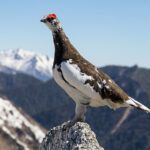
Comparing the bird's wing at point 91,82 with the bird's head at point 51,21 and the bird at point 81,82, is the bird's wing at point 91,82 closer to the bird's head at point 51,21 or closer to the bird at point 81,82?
the bird at point 81,82

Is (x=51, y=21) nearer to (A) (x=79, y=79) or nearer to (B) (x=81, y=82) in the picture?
(A) (x=79, y=79)

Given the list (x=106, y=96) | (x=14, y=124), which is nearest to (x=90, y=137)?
(x=106, y=96)

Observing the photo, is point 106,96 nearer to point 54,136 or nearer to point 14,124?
point 54,136

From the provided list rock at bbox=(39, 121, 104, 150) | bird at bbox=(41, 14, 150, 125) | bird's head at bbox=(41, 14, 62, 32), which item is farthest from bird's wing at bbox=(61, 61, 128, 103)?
bird's head at bbox=(41, 14, 62, 32)

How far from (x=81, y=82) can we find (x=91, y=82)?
11.9 inches

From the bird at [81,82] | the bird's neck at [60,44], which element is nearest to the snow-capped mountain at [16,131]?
the bird's neck at [60,44]

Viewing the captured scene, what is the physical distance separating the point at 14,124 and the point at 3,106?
1010 cm

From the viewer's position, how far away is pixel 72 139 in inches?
418

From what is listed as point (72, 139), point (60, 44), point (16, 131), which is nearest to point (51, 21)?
point (60, 44)

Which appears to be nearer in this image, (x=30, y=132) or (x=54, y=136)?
(x=54, y=136)

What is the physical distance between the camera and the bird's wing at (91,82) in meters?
10.9

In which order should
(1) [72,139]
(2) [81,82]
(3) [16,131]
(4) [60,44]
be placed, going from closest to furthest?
1. (1) [72,139]
2. (2) [81,82]
3. (4) [60,44]
4. (3) [16,131]

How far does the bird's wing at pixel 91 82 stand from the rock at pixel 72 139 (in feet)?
3.40

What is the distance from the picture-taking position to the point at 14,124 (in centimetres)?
12069
